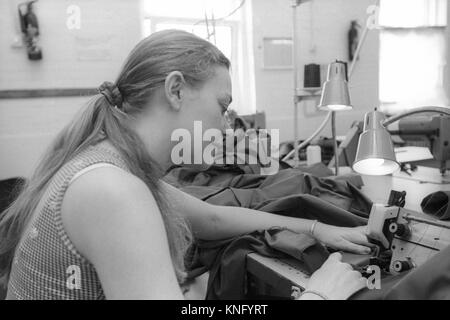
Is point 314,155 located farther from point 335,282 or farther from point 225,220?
point 335,282

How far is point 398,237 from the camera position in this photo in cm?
103

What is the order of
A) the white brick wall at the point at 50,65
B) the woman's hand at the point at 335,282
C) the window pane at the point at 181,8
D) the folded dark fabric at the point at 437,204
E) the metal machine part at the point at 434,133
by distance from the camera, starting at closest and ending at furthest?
the woman's hand at the point at 335,282 < the folded dark fabric at the point at 437,204 < the metal machine part at the point at 434,133 < the white brick wall at the point at 50,65 < the window pane at the point at 181,8

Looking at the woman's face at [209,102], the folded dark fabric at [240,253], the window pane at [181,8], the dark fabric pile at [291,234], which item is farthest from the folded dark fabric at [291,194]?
the window pane at [181,8]

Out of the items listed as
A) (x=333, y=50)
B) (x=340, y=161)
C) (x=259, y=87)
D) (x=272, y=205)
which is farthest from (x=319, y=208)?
(x=333, y=50)

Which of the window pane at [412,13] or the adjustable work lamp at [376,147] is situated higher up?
the window pane at [412,13]

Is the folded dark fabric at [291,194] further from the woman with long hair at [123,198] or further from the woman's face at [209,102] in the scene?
the woman's face at [209,102]

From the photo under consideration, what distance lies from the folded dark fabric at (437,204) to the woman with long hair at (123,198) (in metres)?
0.43

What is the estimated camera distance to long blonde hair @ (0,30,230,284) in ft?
2.99

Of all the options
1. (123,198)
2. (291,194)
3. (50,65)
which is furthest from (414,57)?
(123,198)

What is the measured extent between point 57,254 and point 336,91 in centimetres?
128

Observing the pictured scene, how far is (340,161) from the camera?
2.34 m

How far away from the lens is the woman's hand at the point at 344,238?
1.07 m
